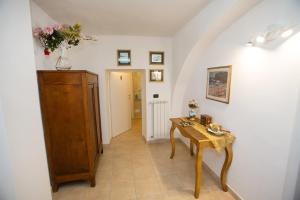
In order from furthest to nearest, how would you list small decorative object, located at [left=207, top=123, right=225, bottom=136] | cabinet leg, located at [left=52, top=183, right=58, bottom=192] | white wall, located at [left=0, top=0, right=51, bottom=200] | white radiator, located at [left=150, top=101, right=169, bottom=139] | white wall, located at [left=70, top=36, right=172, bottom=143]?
white radiator, located at [left=150, top=101, right=169, bottom=139] → white wall, located at [left=70, top=36, right=172, bottom=143] → cabinet leg, located at [left=52, top=183, right=58, bottom=192] → small decorative object, located at [left=207, top=123, right=225, bottom=136] → white wall, located at [left=0, top=0, right=51, bottom=200]

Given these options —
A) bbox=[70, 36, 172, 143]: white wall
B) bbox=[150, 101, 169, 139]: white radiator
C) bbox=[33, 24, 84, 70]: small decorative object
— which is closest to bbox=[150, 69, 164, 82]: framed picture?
bbox=[70, 36, 172, 143]: white wall

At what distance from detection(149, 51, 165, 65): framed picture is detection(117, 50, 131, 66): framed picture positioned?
1.61 ft

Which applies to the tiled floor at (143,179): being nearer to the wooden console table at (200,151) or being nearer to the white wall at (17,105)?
the wooden console table at (200,151)

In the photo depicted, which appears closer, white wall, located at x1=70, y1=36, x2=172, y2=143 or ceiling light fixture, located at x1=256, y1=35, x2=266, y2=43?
ceiling light fixture, located at x1=256, y1=35, x2=266, y2=43

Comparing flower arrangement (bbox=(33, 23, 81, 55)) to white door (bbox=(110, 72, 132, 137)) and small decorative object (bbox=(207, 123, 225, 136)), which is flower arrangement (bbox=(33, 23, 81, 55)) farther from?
small decorative object (bbox=(207, 123, 225, 136))

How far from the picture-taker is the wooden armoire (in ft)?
6.17

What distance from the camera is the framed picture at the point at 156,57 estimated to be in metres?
3.37

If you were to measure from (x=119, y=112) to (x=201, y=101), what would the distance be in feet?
7.61

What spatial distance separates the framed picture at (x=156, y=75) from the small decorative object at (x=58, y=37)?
1.71 metres

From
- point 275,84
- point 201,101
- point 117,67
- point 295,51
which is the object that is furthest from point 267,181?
point 117,67

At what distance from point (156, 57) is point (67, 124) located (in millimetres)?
2285

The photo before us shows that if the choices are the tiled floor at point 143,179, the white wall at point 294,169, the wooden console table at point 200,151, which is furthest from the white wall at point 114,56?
the white wall at point 294,169

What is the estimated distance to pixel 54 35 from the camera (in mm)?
1948

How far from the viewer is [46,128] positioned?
193cm
